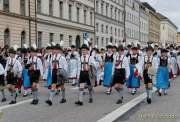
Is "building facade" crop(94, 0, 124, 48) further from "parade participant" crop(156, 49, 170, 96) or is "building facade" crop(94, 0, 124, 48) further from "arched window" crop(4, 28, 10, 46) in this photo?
"parade participant" crop(156, 49, 170, 96)

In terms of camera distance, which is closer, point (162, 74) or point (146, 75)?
point (146, 75)

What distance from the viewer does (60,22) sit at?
151 feet

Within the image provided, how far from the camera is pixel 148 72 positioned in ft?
45.4

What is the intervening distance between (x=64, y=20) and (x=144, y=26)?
6187 centimetres

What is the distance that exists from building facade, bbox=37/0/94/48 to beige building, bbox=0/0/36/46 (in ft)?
5.69

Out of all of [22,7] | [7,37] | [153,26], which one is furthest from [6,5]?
[153,26]

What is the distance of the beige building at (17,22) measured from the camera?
3391 cm

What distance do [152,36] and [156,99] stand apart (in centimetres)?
10919

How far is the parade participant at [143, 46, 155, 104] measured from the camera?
1376 centimetres

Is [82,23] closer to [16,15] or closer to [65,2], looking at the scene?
[65,2]

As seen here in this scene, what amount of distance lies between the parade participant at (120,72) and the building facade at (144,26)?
84.5 m

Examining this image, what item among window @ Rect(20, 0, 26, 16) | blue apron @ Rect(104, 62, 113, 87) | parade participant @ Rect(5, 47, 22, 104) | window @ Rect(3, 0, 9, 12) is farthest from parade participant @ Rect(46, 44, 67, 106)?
window @ Rect(20, 0, 26, 16)

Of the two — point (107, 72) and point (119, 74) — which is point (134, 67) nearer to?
point (119, 74)

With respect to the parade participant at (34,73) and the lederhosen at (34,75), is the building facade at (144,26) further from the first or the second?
the lederhosen at (34,75)
